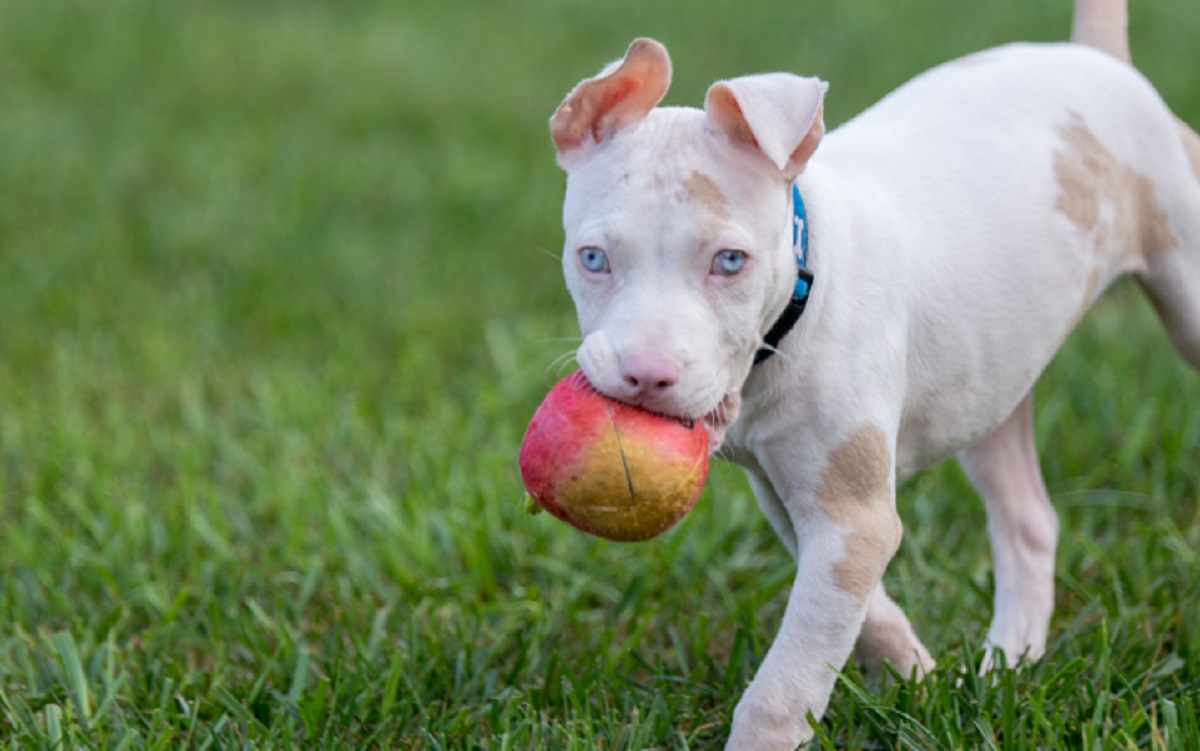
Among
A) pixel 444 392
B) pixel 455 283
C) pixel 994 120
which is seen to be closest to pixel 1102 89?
pixel 994 120

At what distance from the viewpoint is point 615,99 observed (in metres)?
2.59

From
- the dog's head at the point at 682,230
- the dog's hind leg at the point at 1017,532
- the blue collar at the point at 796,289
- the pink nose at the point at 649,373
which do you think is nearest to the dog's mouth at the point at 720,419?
the dog's head at the point at 682,230

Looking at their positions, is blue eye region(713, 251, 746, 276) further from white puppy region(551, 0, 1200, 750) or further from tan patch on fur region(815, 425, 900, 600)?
tan patch on fur region(815, 425, 900, 600)

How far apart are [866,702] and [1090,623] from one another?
1052 millimetres

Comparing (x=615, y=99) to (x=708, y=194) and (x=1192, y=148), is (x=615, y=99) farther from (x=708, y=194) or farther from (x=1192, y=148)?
(x=1192, y=148)

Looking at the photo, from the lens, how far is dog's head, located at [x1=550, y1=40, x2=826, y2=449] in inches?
92.9

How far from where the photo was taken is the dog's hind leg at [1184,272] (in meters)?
3.33

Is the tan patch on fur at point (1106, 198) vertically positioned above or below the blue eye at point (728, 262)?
below

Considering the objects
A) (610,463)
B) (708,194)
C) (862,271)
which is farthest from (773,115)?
(610,463)

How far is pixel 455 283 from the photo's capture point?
6535mm

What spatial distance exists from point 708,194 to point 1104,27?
67.7 inches

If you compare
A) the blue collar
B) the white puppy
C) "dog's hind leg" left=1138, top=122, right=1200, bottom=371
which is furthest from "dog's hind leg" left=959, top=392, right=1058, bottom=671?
the blue collar

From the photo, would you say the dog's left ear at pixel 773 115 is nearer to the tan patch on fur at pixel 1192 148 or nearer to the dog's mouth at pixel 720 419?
the dog's mouth at pixel 720 419

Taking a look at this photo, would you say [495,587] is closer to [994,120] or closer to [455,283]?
[994,120]
